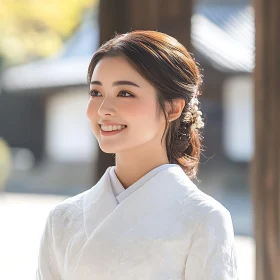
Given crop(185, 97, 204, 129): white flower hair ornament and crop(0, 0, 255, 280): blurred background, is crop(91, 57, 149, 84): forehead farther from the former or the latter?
crop(0, 0, 255, 280): blurred background

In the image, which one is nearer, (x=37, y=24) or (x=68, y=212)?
(x=68, y=212)

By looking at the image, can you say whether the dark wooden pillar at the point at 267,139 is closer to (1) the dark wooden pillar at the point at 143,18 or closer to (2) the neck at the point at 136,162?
(1) the dark wooden pillar at the point at 143,18

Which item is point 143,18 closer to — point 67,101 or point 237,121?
point 237,121

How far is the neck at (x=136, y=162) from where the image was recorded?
1.09 metres

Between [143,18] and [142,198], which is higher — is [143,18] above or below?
above

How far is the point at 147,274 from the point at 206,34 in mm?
8065

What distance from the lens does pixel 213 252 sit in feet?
3.24

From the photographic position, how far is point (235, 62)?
26.7ft

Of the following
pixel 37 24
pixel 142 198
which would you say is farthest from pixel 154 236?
pixel 37 24

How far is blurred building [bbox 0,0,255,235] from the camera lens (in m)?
8.48

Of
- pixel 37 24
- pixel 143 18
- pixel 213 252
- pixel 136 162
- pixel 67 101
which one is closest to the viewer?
pixel 213 252

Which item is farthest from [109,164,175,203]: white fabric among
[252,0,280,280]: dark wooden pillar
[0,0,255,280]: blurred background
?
[0,0,255,280]: blurred background

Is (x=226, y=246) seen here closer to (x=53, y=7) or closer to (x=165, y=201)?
(x=165, y=201)

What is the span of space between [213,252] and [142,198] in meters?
0.16
